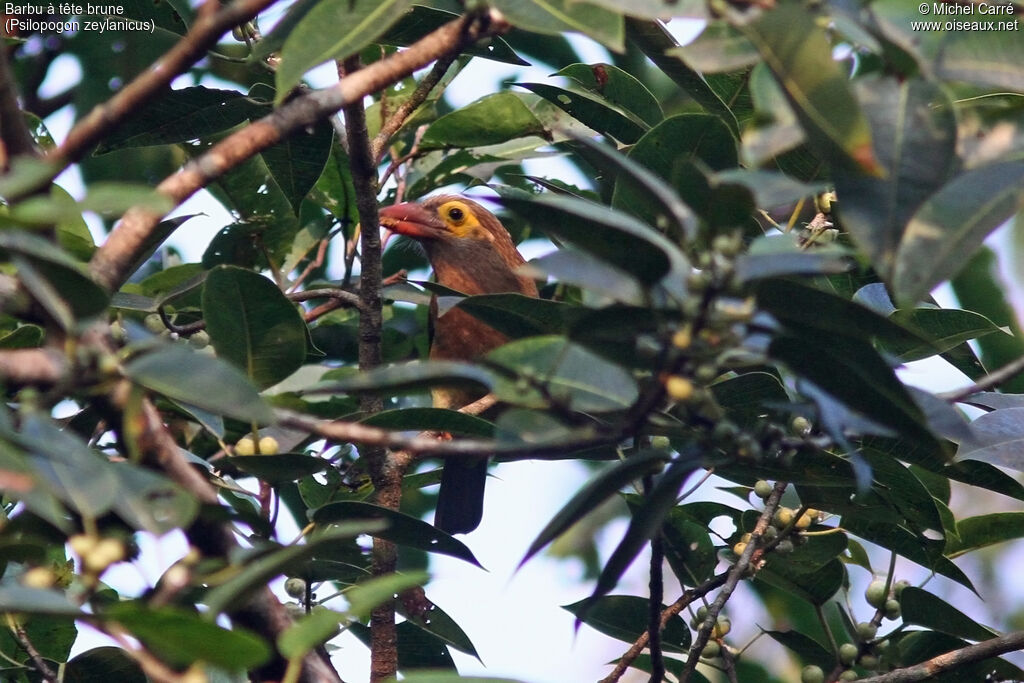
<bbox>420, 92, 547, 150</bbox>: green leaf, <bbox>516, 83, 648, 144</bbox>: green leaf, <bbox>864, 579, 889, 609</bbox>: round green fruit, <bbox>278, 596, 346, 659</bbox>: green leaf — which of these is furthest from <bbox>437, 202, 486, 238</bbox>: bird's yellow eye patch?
<bbox>278, 596, 346, 659</bbox>: green leaf

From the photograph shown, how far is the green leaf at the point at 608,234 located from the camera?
151cm

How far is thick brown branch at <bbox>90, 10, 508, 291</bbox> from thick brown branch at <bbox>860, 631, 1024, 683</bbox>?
6.17 feet

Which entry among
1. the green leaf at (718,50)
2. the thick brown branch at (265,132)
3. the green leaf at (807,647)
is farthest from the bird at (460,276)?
the green leaf at (718,50)

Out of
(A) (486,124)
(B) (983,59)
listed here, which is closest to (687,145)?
(B) (983,59)

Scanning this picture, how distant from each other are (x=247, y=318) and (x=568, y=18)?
3.00ft

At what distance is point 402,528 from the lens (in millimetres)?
2391

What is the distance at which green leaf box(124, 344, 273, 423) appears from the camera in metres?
1.47

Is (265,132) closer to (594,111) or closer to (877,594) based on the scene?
(594,111)

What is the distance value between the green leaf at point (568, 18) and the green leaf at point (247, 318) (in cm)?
76

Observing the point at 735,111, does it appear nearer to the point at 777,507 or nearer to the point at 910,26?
the point at 777,507

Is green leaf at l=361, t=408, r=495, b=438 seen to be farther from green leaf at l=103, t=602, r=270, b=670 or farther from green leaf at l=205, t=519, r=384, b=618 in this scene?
green leaf at l=103, t=602, r=270, b=670

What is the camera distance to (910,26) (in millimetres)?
1689

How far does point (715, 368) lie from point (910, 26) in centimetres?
61

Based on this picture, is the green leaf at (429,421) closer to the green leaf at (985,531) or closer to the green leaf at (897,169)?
the green leaf at (897,169)
